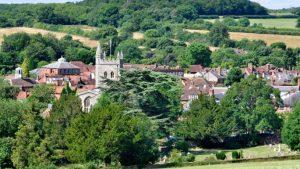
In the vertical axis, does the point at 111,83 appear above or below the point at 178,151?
above

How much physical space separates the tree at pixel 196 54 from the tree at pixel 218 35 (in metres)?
22.2

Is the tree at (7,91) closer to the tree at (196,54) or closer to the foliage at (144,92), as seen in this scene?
the foliage at (144,92)

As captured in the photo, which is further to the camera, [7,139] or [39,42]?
[39,42]

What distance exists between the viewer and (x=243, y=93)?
314 ft

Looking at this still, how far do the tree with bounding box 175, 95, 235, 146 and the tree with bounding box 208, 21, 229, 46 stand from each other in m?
110

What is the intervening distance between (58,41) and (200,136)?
9416cm

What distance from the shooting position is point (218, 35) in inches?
7736

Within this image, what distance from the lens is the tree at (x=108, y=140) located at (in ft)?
212

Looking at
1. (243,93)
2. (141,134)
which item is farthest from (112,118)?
(243,93)

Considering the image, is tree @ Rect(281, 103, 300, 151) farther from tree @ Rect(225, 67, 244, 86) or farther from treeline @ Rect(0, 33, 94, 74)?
treeline @ Rect(0, 33, 94, 74)

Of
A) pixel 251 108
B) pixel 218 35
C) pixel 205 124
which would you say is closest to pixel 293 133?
pixel 205 124

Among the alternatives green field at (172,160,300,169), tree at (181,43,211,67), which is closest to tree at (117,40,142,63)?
tree at (181,43,211,67)

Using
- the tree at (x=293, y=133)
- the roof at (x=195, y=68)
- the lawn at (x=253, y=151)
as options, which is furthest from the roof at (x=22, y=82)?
the roof at (x=195, y=68)

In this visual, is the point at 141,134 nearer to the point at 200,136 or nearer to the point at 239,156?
the point at 239,156
